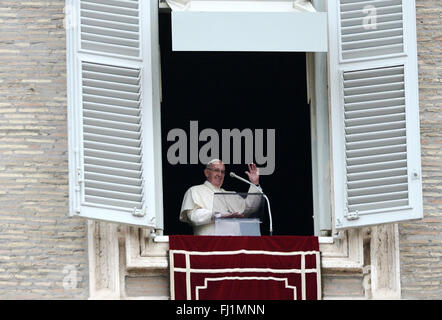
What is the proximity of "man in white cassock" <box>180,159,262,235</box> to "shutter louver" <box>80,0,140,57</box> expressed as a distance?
1.23 metres

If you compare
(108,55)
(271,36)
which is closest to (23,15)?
(108,55)

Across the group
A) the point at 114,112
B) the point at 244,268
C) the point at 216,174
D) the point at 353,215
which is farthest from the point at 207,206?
the point at 353,215

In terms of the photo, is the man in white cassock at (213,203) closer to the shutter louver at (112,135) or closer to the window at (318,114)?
the window at (318,114)

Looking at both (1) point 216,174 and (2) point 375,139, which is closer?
(2) point 375,139

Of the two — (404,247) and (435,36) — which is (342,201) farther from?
(435,36)

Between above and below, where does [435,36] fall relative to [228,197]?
above

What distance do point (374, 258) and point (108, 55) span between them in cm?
222

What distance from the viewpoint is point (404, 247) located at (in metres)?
14.1

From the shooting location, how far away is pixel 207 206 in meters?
14.8

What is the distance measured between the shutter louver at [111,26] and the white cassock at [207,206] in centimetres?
122

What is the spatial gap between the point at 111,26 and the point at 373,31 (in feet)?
5.77

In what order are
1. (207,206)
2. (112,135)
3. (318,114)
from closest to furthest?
(112,135) → (318,114) → (207,206)

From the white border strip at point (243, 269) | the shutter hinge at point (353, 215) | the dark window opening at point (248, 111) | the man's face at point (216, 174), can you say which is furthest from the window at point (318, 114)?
the dark window opening at point (248, 111)

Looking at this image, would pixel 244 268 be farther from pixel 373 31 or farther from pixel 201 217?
pixel 373 31
